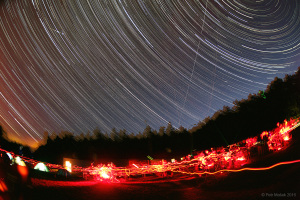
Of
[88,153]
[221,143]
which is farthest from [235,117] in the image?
[88,153]

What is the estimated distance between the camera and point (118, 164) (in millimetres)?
31141

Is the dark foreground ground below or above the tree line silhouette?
below

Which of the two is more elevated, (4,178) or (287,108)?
(287,108)

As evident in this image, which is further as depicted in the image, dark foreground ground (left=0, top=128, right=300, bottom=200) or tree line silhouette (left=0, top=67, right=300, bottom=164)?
tree line silhouette (left=0, top=67, right=300, bottom=164)

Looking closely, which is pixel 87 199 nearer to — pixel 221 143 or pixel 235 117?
pixel 221 143

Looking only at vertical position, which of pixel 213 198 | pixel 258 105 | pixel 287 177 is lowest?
pixel 213 198

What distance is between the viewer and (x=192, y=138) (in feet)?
145

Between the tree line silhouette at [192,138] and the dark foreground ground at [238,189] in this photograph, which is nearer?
the dark foreground ground at [238,189]

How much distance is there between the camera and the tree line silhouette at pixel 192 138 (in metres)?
30.1

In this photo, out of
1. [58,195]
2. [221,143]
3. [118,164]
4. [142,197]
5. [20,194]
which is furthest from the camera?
[221,143]

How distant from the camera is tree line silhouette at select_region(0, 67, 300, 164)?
3006 cm

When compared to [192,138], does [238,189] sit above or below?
below

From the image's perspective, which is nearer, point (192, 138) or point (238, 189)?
point (238, 189)

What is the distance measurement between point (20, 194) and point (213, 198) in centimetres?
648
